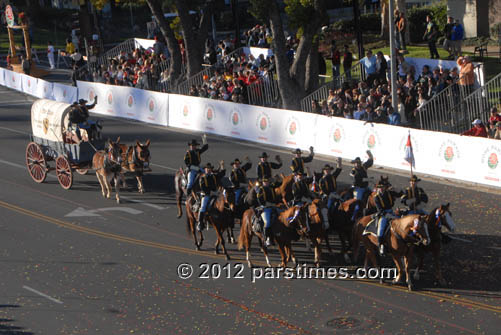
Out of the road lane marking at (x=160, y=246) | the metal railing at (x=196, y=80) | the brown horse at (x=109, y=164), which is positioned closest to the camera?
the road lane marking at (x=160, y=246)

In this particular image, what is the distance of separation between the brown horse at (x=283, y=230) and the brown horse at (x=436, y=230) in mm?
2607

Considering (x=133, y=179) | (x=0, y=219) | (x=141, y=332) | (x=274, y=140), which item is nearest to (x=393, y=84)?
(x=274, y=140)

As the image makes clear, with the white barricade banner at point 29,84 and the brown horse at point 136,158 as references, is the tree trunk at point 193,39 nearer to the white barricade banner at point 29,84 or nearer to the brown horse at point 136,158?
the white barricade banner at point 29,84

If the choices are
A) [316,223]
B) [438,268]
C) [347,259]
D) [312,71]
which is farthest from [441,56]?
[438,268]

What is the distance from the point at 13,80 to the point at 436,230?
3732 cm

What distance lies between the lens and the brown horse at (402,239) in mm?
15875

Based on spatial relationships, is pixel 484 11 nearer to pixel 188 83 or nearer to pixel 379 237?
pixel 188 83

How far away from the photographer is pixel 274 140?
101 ft

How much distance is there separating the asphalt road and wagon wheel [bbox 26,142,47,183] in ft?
4.98

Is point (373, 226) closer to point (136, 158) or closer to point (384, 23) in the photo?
point (136, 158)

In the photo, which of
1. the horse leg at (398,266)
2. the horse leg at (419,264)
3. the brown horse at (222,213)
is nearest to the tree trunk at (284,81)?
the brown horse at (222,213)

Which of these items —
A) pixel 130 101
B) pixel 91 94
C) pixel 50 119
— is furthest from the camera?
pixel 91 94

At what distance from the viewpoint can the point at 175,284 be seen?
17766 millimetres

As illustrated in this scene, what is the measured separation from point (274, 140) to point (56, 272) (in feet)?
44.6
